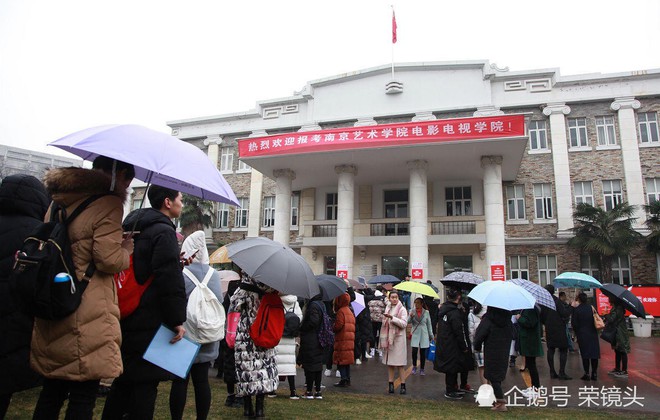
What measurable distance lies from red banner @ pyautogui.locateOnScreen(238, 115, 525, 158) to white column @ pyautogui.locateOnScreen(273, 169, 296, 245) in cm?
229

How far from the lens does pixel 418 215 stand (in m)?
18.5

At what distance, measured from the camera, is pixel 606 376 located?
343 inches

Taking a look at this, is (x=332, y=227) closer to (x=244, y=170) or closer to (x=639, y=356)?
(x=244, y=170)

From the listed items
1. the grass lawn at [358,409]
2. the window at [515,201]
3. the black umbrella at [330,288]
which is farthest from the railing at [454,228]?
the grass lawn at [358,409]

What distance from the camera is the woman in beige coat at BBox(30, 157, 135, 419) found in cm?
247

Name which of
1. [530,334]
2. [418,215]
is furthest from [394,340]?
[418,215]

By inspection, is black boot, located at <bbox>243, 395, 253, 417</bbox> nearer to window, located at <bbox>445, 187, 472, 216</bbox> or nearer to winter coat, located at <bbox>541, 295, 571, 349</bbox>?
winter coat, located at <bbox>541, 295, 571, 349</bbox>

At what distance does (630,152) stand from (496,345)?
19.8 metres

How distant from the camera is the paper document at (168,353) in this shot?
291 centimetres

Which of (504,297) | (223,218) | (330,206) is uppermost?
(330,206)

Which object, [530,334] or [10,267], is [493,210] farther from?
[10,267]

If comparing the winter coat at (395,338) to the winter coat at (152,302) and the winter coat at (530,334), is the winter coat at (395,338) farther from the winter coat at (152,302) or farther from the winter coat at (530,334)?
the winter coat at (152,302)

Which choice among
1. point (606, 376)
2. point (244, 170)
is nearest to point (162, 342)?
point (606, 376)

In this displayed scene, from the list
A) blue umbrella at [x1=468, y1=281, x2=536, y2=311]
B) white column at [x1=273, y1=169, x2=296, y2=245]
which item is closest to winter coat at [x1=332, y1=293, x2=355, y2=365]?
blue umbrella at [x1=468, y1=281, x2=536, y2=311]
